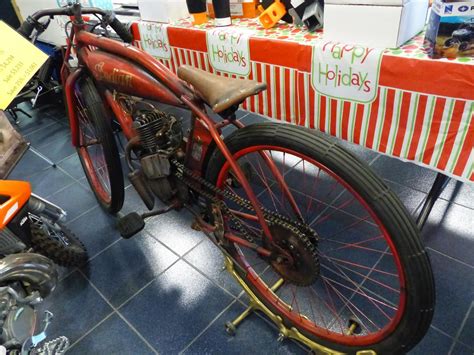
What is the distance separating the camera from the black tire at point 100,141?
1.46 m

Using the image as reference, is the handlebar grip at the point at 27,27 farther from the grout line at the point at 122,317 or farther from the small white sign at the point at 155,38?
the grout line at the point at 122,317

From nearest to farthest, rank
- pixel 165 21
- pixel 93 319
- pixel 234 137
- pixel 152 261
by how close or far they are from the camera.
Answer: pixel 234 137, pixel 93 319, pixel 152 261, pixel 165 21

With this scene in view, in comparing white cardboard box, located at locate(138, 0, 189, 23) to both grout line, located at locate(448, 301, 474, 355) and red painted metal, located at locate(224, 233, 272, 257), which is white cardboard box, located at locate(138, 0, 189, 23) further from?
grout line, located at locate(448, 301, 474, 355)

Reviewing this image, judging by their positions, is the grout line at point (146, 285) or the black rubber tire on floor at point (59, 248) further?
the grout line at point (146, 285)

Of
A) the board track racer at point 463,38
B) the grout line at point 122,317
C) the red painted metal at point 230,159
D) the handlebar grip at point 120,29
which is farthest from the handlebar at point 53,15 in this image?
the board track racer at point 463,38

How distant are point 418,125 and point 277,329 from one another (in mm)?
886

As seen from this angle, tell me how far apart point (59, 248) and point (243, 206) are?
0.85 metres

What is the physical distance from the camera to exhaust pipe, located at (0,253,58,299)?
1017 mm

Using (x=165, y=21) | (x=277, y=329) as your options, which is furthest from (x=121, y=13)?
(x=277, y=329)

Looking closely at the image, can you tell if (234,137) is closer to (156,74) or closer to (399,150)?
(156,74)

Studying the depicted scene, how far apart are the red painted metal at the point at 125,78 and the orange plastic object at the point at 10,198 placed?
1.62 feet

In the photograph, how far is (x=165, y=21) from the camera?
191 centimetres

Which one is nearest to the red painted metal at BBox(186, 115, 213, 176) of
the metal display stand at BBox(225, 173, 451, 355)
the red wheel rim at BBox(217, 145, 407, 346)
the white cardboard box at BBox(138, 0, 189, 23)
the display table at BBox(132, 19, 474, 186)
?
the red wheel rim at BBox(217, 145, 407, 346)

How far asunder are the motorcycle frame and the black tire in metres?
0.04
